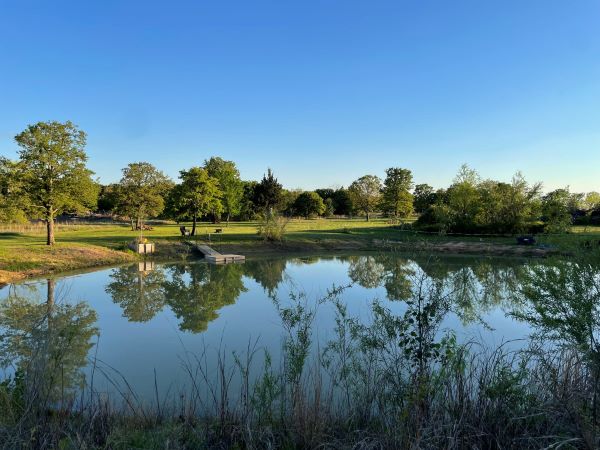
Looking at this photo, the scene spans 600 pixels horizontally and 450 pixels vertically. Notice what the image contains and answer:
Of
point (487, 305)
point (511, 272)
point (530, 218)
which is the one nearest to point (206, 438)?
point (487, 305)

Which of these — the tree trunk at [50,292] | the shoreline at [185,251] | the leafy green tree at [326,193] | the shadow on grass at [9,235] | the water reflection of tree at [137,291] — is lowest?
the water reflection of tree at [137,291]

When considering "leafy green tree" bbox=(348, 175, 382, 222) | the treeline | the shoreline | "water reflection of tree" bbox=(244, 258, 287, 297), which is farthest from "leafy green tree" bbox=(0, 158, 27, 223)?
"leafy green tree" bbox=(348, 175, 382, 222)

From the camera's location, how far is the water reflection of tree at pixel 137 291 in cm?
1208

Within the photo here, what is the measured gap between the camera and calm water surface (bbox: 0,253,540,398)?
6309mm

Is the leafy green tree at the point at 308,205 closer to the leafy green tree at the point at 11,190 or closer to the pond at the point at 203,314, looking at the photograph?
the pond at the point at 203,314

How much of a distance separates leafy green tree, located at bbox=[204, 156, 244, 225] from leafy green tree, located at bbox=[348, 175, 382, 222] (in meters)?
24.1

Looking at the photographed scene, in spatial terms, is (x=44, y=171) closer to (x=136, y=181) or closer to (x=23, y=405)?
(x=136, y=181)

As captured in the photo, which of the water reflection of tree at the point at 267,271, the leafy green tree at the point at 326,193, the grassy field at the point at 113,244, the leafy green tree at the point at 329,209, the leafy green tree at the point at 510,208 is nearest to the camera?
the grassy field at the point at 113,244

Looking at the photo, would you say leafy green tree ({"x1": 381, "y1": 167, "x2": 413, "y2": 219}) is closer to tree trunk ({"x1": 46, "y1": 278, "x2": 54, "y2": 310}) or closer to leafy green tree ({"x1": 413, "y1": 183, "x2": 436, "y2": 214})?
leafy green tree ({"x1": 413, "y1": 183, "x2": 436, "y2": 214})

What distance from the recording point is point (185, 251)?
86.7 ft

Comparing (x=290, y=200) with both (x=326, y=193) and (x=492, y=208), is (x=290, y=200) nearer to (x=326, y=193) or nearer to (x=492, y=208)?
(x=326, y=193)

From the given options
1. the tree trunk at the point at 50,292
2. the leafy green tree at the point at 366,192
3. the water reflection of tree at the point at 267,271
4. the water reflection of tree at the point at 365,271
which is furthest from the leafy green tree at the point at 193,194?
the leafy green tree at the point at 366,192

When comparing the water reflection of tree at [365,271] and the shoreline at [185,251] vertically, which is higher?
the shoreline at [185,251]

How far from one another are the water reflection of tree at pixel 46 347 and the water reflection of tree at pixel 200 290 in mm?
2432
